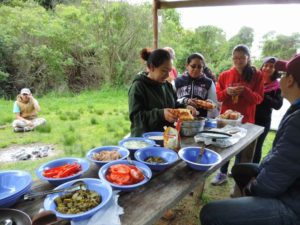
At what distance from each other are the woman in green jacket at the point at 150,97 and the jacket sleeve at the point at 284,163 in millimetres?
815

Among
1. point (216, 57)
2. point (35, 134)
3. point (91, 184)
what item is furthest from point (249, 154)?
point (216, 57)

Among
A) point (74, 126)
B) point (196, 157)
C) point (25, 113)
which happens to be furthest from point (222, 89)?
point (25, 113)

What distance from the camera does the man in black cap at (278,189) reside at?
1.38m

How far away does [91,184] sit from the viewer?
123 centimetres

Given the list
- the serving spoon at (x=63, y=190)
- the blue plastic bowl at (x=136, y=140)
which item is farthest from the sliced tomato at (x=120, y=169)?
the blue plastic bowl at (x=136, y=140)

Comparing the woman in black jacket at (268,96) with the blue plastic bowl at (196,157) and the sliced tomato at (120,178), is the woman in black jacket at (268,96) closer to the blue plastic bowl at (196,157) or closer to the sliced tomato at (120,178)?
the blue plastic bowl at (196,157)

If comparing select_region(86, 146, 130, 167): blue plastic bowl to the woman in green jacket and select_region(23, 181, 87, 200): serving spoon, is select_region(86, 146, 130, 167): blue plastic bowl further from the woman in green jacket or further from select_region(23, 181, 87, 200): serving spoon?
the woman in green jacket

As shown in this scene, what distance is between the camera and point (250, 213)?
58.4 inches

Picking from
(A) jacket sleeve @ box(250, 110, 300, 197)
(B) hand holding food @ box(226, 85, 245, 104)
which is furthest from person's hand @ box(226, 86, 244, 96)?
(A) jacket sleeve @ box(250, 110, 300, 197)

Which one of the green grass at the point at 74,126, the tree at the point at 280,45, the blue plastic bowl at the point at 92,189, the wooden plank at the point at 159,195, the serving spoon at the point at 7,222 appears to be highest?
the tree at the point at 280,45

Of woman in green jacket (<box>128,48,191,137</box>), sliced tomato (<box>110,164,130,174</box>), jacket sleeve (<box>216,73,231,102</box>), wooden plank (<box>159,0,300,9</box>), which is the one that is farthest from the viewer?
jacket sleeve (<box>216,73,231,102</box>)

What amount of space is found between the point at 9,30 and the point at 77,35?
9.22 ft

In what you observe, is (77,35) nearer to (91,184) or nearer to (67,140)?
(67,140)

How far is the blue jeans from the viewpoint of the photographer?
1.45 m
